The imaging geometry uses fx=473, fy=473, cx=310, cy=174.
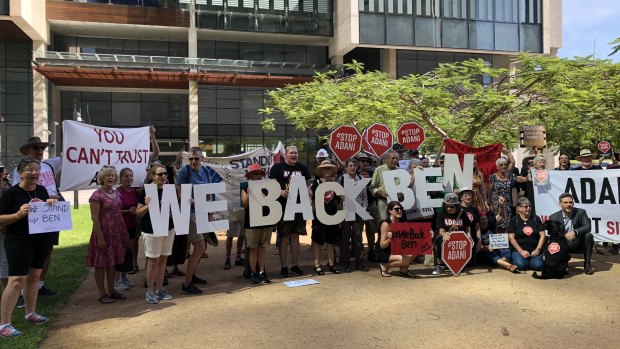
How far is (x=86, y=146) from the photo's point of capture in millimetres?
7309

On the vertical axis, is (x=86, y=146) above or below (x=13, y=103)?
below

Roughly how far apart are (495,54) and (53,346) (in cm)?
3064

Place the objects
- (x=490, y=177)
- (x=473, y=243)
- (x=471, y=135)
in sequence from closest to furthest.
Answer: (x=473, y=243)
(x=490, y=177)
(x=471, y=135)

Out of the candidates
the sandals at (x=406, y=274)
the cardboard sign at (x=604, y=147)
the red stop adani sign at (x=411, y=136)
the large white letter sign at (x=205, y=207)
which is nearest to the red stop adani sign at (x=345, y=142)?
the red stop adani sign at (x=411, y=136)

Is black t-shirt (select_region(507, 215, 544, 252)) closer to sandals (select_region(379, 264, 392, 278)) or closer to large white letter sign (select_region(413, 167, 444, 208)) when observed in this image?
large white letter sign (select_region(413, 167, 444, 208))

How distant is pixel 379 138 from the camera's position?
377 inches

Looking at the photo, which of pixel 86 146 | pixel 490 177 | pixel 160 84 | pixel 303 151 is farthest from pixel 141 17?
pixel 490 177

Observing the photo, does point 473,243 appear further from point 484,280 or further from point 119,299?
point 119,299

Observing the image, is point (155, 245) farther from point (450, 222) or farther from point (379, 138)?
point (379, 138)

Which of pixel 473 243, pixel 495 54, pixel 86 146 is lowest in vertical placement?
pixel 473 243

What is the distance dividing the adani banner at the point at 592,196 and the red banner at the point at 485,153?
85 centimetres

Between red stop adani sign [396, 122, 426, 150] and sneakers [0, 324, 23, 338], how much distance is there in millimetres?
7439

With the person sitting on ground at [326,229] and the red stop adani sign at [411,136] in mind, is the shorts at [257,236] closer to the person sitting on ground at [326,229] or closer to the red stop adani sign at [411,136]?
the person sitting on ground at [326,229]

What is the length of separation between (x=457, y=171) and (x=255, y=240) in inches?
143
